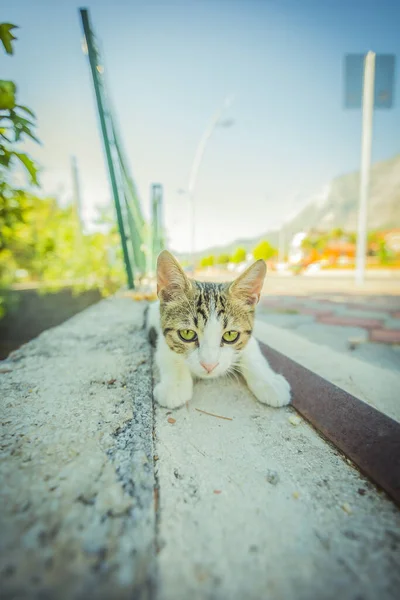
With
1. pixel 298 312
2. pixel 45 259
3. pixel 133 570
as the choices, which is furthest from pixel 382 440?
pixel 45 259

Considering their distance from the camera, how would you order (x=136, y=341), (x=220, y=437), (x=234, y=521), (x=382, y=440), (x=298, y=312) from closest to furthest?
(x=234, y=521)
(x=382, y=440)
(x=220, y=437)
(x=136, y=341)
(x=298, y=312)

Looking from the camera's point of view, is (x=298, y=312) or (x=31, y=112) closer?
(x=31, y=112)

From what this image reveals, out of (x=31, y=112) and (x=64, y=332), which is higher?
(x=31, y=112)

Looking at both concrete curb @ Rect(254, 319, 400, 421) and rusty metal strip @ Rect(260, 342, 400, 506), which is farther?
concrete curb @ Rect(254, 319, 400, 421)

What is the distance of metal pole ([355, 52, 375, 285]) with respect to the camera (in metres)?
6.58

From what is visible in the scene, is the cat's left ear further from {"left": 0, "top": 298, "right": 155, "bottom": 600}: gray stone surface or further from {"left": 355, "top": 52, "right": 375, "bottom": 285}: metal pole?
{"left": 355, "top": 52, "right": 375, "bottom": 285}: metal pole

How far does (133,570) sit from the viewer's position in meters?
0.40

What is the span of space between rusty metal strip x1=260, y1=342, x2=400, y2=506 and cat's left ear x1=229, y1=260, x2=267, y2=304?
1.52 feet

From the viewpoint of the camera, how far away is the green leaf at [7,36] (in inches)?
33.6

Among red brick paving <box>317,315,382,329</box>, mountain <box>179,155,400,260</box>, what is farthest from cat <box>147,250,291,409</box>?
mountain <box>179,155,400,260</box>

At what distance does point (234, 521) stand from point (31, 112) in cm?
144

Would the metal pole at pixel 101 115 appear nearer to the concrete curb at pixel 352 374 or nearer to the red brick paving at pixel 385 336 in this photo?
the concrete curb at pixel 352 374

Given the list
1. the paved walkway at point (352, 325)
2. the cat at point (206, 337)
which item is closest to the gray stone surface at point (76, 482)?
the cat at point (206, 337)

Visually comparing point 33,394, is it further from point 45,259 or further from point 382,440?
point 45,259
